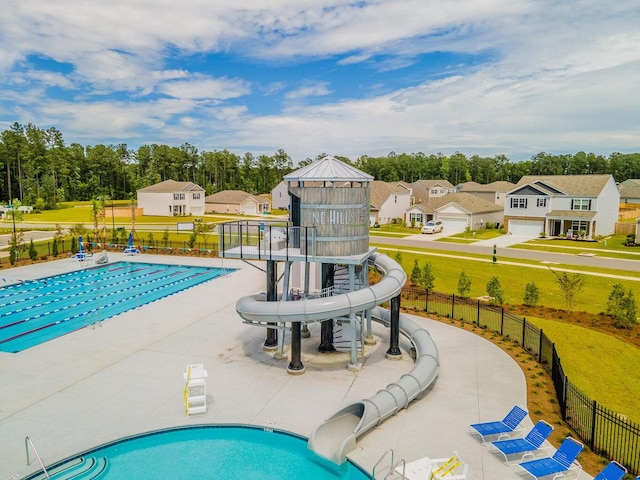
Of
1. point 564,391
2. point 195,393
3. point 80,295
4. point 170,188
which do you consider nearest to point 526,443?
point 564,391

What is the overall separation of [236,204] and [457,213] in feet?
141

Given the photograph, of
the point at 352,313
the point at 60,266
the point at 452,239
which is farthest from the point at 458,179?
the point at 352,313

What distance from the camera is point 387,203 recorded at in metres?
70.3

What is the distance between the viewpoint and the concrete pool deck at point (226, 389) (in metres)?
12.0

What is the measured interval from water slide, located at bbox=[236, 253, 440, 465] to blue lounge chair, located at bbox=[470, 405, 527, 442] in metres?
2.17

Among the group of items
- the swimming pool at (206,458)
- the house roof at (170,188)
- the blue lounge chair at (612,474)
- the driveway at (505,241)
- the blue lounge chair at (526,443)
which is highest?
the house roof at (170,188)

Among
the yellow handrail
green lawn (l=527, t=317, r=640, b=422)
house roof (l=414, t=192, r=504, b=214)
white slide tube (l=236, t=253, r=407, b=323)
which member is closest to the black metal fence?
green lawn (l=527, t=317, r=640, b=422)

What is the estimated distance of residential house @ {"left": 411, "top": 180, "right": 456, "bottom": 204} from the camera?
88.5 metres

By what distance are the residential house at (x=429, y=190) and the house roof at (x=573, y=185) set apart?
2926 centimetres

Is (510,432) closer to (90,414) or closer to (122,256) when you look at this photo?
(90,414)

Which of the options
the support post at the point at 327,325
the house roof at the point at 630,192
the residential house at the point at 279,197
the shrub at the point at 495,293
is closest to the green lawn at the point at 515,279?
the shrub at the point at 495,293

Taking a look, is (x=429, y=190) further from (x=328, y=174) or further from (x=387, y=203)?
(x=328, y=174)

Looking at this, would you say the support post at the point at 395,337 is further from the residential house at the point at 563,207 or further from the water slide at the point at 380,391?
the residential house at the point at 563,207

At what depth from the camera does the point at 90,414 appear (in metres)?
13.4
